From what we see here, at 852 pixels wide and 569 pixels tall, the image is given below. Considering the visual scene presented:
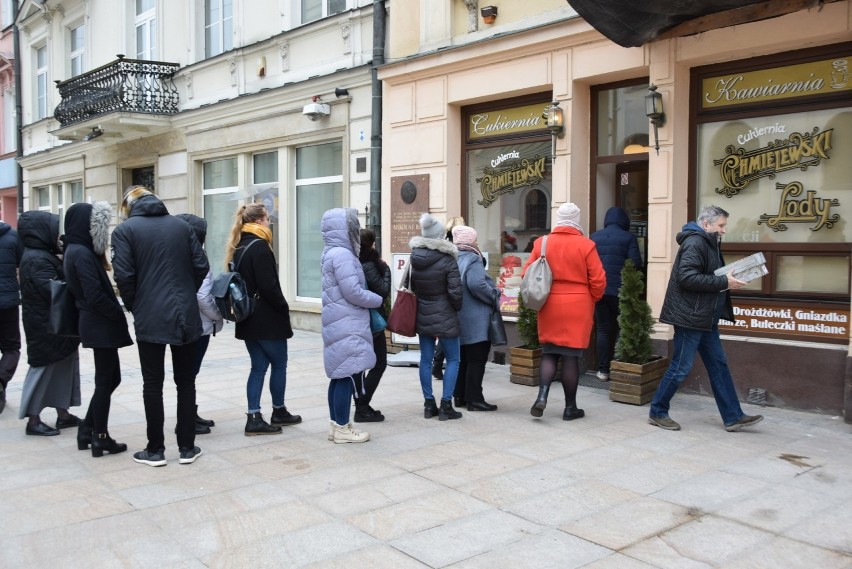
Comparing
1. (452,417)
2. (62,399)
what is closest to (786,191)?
(452,417)

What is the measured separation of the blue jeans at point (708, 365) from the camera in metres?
6.05

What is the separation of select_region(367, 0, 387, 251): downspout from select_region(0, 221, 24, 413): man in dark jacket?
476 centimetres

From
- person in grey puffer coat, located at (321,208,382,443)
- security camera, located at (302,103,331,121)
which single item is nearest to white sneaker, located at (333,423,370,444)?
person in grey puffer coat, located at (321,208,382,443)

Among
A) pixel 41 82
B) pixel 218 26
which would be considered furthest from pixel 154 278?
pixel 41 82

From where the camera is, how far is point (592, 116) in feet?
28.8

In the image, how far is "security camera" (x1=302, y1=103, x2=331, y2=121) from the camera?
1157 centimetres

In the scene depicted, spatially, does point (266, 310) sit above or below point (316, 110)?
below

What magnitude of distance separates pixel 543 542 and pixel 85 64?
18.0 metres

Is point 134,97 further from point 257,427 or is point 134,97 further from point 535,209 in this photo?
point 257,427

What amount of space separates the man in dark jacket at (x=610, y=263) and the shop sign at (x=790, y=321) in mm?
1127

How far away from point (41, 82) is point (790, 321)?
807 inches

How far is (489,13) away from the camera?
925cm

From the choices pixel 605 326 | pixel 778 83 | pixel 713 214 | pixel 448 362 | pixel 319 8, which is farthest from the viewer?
pixel 319 8

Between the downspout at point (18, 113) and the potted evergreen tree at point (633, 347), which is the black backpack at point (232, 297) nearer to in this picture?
the potted evergreen tree at point (633, 347)
